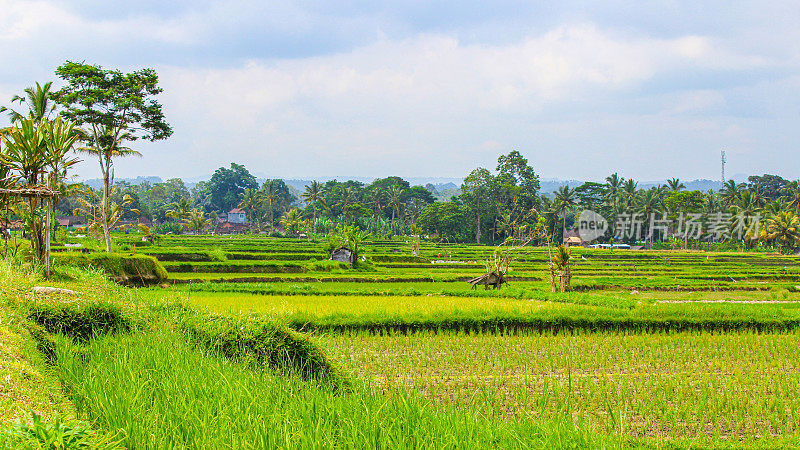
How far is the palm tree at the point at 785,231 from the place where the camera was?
1955 inches

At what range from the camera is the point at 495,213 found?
219ft

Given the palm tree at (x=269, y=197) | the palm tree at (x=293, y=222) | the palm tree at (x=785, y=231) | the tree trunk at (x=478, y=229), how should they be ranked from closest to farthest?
the palm tree at (x=785, y=231) < the palm tree at (x=293, y=222) < the tree trunk at (x=478, y=229) < the palm tree at (x=269, y=197)

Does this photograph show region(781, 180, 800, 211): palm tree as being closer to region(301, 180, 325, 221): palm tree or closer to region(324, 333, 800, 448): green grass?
region(301, 180, 325, 221): palm tree

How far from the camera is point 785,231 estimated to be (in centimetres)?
4972

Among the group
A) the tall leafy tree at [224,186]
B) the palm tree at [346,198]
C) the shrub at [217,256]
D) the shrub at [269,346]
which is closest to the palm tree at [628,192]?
the palm tree at [346,198]

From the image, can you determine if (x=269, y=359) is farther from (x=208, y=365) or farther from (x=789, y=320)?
(x=789, y=320)

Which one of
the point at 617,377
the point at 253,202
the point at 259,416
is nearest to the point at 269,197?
the point at 253,202

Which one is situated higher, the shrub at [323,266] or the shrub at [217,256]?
the shrub at [217,256]

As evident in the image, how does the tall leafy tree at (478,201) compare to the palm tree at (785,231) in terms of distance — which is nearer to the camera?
the palm tree at (785,231)

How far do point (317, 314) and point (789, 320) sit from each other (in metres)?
9.42

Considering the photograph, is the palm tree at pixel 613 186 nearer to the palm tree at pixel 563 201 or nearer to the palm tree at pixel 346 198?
the palm tree at pixel 563 201

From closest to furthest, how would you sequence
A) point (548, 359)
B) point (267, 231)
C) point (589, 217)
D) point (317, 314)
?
point (548, 359), point (317, 314), point (589, 217), point (267, 231)

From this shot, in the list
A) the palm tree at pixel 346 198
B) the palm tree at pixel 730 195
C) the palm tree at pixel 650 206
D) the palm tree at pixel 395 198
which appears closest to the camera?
the palm tree at pixel 650 206

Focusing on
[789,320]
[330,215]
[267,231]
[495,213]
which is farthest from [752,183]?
[789,320]
